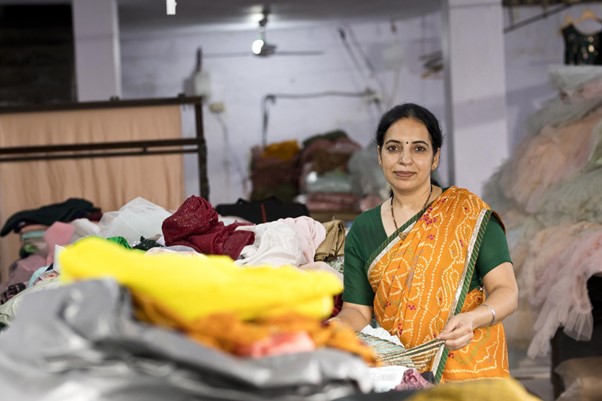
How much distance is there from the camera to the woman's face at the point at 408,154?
3293mm

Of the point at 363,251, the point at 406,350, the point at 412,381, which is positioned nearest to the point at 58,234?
the point at 363,251

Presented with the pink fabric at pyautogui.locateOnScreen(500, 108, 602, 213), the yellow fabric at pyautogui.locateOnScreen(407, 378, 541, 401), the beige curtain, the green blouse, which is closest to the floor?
the pink fabric at pyautogui.locateOnScreen(500, 108, 602, 213)

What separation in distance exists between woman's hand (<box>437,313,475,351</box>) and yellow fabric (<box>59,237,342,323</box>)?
1399 millimetres

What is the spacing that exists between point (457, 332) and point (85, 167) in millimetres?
3663

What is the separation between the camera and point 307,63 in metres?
12.0

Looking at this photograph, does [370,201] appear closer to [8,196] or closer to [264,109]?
[264,109]

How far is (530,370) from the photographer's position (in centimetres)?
650

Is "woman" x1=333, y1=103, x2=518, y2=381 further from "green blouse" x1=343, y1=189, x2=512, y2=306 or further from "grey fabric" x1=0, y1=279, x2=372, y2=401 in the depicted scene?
"grey fabric" x1=0, y1=279, x2=372, y2=401

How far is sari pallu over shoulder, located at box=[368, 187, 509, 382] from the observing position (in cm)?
321

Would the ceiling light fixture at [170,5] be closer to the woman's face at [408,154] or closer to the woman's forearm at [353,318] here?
the woman's face at [408,154]

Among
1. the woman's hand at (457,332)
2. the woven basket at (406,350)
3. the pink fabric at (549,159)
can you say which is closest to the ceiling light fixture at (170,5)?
the woven basket at (406,350)

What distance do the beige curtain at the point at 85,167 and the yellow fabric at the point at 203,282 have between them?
4530 mm

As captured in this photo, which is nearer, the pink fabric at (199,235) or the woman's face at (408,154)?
the woman's face at (408,154)

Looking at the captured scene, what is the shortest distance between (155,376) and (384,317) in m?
1.95
